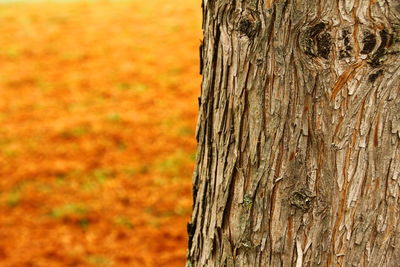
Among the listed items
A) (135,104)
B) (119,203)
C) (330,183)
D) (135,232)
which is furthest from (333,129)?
(135,104)

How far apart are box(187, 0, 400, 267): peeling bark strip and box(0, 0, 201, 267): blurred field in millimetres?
3318

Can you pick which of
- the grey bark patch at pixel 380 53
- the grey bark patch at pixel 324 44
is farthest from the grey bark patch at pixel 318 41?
the grey bark patch at pixel 380 53

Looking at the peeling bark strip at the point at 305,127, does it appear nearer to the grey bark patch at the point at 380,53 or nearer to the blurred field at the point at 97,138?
the grey bark patch at the point at 380,53

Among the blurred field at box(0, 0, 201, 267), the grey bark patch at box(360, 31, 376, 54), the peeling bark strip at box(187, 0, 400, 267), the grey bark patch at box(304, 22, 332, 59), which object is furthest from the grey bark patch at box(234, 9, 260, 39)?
the blurred field at box(0, 0, 201, 267)

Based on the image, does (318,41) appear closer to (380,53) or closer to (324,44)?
(324,44)

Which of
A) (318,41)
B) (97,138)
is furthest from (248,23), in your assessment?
(97,138)

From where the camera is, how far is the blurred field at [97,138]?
530 centimetres

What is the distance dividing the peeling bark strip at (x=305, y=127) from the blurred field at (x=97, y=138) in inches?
131

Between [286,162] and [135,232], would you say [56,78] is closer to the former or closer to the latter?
[135,232]

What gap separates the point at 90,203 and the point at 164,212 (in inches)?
28.9

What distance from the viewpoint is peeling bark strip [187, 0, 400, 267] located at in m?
1.58

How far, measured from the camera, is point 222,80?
179cm

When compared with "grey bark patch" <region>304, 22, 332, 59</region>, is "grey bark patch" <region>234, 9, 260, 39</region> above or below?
above

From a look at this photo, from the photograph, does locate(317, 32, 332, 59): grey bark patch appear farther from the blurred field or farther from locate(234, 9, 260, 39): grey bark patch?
the blurred field
